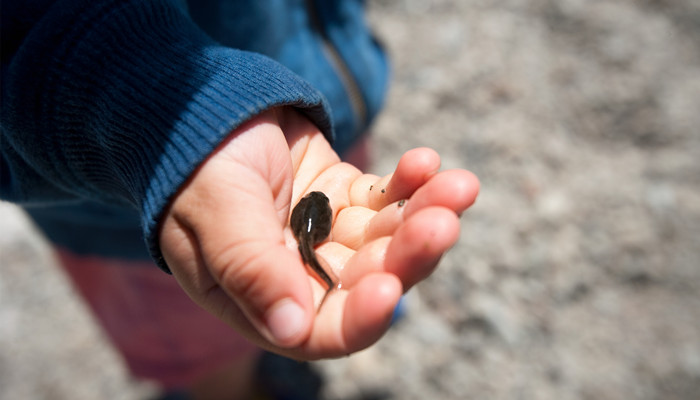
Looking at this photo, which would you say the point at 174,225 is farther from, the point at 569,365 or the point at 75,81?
the point at 569,365

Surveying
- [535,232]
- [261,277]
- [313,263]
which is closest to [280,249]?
[261,277]

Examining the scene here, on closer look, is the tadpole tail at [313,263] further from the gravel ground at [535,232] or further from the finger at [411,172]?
the gravel ground at [535,232]

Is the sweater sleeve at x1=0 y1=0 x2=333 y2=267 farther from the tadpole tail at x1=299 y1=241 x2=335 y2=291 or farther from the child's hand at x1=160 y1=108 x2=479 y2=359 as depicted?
the tadpole tail at x1=299 y1=241 x2=335 y2=291

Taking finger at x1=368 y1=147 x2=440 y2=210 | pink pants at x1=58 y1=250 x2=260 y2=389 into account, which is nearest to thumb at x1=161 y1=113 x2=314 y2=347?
finger at x1=368 y1=147 x2=440 y2=210

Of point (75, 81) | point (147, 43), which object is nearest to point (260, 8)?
point (147, 43)

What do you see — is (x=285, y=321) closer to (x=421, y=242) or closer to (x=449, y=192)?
(x=421, y=242)

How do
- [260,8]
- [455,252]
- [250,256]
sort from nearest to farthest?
[250,256]
[260,8]
[455,252]

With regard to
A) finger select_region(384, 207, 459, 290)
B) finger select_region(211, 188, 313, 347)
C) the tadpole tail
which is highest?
finger select_region(384, 207, 459, 290)
